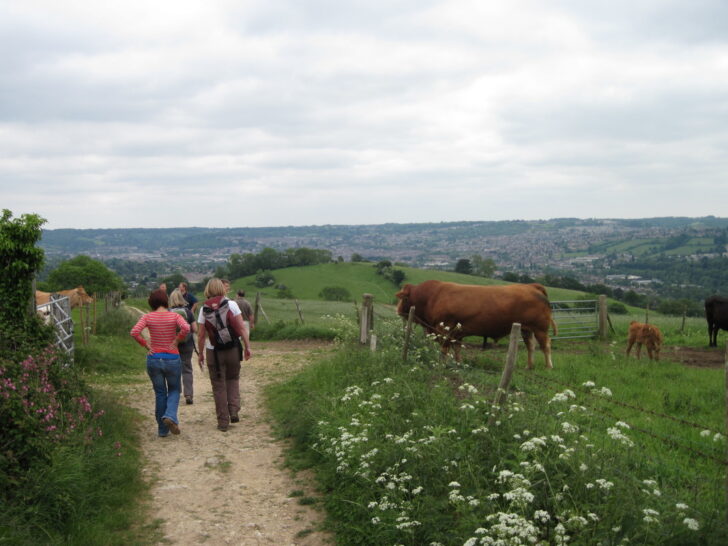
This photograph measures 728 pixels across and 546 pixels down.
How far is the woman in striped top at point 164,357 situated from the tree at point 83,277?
61.4 metres

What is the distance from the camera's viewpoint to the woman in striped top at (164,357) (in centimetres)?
787

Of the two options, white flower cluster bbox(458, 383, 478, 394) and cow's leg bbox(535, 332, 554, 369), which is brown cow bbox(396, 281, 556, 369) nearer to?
cow's leg bbox(535, 332, 554, 369)

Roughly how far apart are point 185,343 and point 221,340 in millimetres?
1525

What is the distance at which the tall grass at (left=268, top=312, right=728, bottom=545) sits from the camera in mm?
4188

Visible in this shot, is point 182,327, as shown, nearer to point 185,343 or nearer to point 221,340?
point 221,340

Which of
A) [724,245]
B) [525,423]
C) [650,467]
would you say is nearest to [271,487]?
[525,423]

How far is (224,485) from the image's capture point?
6.43 meters

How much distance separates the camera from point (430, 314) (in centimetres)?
1371

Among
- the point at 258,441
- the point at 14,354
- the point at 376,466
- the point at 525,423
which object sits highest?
the point at 14,354

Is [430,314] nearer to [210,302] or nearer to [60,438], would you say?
[210,302]

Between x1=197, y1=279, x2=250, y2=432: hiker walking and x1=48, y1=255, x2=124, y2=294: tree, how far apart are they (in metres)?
61.3

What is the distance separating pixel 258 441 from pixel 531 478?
170 inches

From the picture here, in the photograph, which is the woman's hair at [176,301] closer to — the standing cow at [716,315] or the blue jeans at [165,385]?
the blue jeans at [165,385]

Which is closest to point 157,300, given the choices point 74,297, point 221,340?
point 221,340
